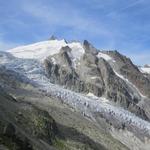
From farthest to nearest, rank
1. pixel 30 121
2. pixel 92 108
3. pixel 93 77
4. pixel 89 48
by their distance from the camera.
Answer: pixel 89 48, pixel 93 77, pixel 92 108, pixel 30 121

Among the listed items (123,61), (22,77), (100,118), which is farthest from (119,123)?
(123,61)

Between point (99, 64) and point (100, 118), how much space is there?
53129mm

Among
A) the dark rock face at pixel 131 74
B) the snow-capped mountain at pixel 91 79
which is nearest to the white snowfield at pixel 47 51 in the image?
the snow-capped mountain at pixel 91 79

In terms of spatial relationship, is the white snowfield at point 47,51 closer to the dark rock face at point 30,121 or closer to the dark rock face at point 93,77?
the dark rock face at point 93,77

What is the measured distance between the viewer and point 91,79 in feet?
547

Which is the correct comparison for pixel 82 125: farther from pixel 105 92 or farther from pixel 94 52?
pixel 94 52

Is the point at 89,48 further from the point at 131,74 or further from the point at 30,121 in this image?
the point at 30,121

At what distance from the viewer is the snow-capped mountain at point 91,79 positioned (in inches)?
5123

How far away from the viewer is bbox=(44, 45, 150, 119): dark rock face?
529ft

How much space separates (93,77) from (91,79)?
1.54 metres

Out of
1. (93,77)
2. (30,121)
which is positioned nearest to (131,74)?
(93,77)

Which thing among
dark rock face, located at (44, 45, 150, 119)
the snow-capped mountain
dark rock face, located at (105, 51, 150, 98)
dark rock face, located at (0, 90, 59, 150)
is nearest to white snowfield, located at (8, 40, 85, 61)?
the snow-capped mountain

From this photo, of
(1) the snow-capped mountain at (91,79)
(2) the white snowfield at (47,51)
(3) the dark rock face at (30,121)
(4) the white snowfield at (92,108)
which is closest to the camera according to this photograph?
(3) the dark rock face at (30,121)

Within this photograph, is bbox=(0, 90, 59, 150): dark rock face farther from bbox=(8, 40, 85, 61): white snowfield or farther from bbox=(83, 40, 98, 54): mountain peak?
bbox=(83, 40, 98, 54): mountain peak
